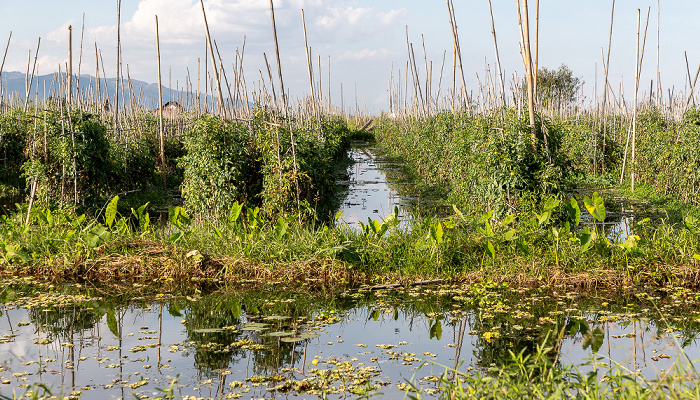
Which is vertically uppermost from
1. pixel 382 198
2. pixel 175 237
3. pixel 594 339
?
pixel 382 198

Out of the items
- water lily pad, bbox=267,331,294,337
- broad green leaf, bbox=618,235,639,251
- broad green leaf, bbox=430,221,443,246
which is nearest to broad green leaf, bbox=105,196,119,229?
water lily pad, bbox=267,331,294,337

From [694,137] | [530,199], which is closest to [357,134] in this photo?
[694,137]

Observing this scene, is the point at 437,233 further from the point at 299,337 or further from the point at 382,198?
the point at 382,198

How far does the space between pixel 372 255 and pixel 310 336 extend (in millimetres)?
2237

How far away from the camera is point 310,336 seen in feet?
17.4

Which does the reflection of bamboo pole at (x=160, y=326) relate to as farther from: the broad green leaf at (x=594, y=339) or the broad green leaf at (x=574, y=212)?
the broad green leaf at (x=574, y=212)

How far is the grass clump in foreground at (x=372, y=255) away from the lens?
697 centimetres

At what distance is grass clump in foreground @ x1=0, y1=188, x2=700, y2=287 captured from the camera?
6.97 m

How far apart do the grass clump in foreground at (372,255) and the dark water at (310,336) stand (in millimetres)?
382

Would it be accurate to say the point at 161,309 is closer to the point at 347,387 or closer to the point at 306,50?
the point at 347,387

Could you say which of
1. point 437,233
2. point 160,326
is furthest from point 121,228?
point 437,233

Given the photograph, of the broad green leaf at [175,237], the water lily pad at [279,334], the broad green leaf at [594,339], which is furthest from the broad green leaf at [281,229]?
the broad green leaf at [594,339]

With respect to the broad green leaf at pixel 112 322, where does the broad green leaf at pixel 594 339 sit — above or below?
below

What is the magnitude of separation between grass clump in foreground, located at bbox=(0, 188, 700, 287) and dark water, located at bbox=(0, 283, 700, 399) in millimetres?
382
